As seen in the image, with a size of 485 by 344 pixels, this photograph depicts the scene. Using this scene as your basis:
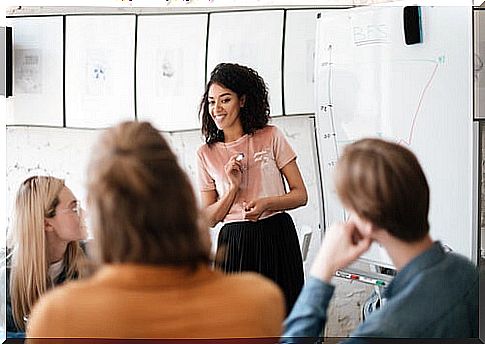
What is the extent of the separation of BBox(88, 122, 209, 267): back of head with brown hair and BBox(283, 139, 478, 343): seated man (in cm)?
40

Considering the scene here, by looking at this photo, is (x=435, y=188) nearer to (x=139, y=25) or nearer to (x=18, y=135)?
(x=139, y=25)

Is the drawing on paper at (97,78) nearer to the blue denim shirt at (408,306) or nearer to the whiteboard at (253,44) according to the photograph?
the whiteboard at (253,44)

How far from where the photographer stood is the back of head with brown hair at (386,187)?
Answer: 2432 mm

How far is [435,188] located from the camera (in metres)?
2.62

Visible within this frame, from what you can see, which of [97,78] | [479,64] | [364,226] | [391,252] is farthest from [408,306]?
[97,78]

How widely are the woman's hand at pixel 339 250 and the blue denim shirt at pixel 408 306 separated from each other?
0.04m

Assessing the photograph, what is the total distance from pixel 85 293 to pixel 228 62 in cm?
86

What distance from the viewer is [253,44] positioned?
8.77 ft

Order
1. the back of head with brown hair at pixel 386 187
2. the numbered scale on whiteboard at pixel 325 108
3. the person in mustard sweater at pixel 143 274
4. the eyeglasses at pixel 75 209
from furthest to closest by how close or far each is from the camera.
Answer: the numbered scale on whiteboard at pixel 325 108
the eyeglasses at pixel 75 209
the back of head with brown hair at pixel 386 187
the person in mustard sweater at pixel 143 274

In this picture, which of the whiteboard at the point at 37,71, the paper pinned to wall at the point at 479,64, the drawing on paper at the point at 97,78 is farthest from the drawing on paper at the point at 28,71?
the paper pinned to wall at the point at 479,64

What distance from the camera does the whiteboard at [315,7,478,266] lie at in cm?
264

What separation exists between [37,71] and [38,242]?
52cm

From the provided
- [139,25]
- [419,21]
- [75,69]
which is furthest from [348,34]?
[75,69]

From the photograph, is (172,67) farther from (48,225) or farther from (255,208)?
(48,225)
